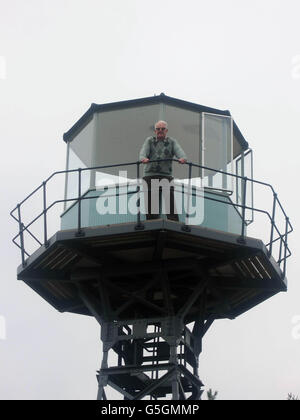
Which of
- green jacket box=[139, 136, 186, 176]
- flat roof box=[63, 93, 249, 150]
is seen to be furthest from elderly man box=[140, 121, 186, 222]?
flat roof box=[63, 93, 249, 150]

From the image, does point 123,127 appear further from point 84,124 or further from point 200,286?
point 200,286

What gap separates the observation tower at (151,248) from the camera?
78.9 feet

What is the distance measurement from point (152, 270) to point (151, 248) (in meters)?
0.66

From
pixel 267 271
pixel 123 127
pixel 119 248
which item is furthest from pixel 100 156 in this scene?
pixel 267 271

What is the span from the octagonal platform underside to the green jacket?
1149 millimetres

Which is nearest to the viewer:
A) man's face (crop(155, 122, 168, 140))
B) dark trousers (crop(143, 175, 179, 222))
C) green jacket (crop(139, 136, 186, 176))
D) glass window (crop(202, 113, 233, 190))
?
dark trousers (crop(143, 175, 179, 222))

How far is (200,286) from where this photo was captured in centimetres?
2506

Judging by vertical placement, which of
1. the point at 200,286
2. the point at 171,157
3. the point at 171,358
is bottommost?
the point at 171,358

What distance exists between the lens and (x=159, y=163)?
78.7ft

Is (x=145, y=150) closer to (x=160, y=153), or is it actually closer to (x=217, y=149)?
(x=160, y=153)

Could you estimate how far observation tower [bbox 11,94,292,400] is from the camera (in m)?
24.0

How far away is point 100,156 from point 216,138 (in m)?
2.41

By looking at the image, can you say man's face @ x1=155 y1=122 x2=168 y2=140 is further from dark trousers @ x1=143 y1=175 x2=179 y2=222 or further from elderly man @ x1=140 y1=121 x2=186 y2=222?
dark trousers @ x1=143 y1=175 x2=179 y2=222

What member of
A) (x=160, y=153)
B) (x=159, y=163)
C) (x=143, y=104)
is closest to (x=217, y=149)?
(x=143, y=104)
